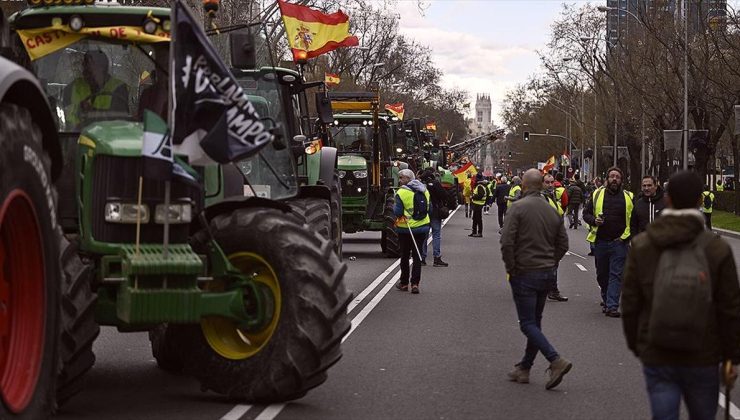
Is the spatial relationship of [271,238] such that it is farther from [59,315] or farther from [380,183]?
[380,183]

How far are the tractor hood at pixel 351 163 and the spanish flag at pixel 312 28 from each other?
609 centimetres

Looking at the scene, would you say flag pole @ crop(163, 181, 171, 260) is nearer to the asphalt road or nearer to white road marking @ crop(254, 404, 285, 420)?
the asphalt road

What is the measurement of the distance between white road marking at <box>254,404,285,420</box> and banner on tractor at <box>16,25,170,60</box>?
286 cm

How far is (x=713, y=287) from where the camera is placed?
273 inches

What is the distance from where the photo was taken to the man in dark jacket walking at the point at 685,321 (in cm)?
683

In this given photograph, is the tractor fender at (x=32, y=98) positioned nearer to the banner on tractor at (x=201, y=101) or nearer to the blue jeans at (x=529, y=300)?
the banner on tractor at (x=201, y=101)

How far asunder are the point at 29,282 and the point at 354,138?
75.2 feet

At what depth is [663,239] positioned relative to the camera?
6844 millimetres

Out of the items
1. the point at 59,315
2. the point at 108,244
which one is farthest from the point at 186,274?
the point at 59,315

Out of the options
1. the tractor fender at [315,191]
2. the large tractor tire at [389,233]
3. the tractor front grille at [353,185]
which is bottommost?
the large tractor tire at [389,233]

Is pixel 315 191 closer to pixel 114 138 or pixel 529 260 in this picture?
pixel 529 260

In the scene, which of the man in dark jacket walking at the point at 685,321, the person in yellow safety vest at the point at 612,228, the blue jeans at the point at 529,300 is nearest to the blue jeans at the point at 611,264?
the person in yellow safety vest at the point at 612,228

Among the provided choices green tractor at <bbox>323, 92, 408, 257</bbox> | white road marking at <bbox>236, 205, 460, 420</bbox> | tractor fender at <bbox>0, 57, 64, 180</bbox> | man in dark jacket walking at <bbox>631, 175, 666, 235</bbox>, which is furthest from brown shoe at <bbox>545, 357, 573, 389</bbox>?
green tractor at <bbox>323, 92, 408, 257</bbox>

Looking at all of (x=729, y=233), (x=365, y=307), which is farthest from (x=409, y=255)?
(x=729, y=233)
